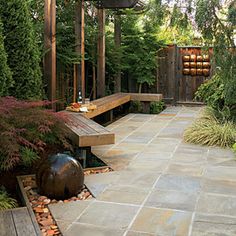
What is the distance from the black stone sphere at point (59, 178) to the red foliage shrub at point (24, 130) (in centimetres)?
28

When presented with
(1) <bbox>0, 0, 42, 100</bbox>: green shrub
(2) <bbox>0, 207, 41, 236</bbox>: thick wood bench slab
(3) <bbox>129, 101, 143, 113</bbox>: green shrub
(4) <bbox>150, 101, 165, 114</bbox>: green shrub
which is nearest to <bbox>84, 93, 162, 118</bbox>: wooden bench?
(3) <bbox>129, 101, 143, 113</bbox>: green shrub

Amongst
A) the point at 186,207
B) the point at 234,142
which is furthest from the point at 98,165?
the point at 234,142

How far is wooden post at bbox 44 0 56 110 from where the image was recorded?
18.2 feet

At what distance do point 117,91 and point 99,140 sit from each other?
5.50m

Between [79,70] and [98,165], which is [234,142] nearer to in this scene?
[98,165]

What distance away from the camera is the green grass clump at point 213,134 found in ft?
19.0

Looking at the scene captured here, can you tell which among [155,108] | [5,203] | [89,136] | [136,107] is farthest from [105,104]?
[5,203]

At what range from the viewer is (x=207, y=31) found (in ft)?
16.4

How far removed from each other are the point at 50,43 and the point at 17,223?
3.41m

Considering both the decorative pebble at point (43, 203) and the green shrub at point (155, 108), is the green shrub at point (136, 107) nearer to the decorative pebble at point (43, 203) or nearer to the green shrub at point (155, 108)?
the green shrub at point (155, 108)

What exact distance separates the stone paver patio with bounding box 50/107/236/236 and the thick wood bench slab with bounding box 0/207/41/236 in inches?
9.3

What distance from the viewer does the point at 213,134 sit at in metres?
5.96

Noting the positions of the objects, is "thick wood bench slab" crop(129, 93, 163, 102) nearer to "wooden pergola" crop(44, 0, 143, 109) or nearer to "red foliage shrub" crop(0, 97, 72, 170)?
"wooden pergola" crop(44, 0, 143, 109)

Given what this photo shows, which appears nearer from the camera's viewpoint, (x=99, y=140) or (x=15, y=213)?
(x=15, y=213)
